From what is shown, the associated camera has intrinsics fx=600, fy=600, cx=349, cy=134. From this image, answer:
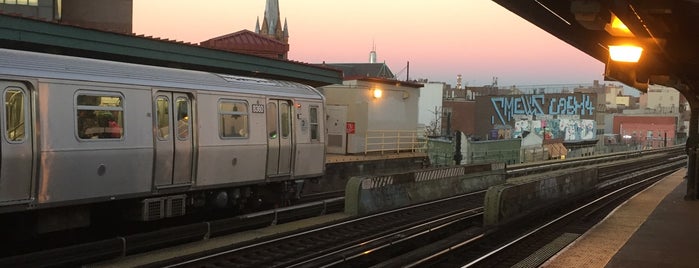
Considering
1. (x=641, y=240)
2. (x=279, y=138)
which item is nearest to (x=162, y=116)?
(x=279, y=138)

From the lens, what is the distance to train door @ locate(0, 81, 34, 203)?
800 cm

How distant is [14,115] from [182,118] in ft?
10.2

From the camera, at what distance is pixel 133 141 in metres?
9.82

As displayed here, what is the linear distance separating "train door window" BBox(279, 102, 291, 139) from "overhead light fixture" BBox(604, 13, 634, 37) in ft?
24.1

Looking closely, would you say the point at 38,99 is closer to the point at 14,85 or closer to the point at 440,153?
the point at 14,85

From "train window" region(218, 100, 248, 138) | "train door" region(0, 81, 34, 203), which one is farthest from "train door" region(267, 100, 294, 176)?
"train door" region(0, 81, 34, 203)

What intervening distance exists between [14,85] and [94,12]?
29.3 meters

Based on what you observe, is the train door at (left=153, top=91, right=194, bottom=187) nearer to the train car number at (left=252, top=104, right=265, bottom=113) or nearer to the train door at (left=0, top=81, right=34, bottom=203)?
the train car number at (left=252, top=104, right=265, bottom=113)

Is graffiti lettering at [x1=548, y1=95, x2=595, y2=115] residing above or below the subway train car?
above

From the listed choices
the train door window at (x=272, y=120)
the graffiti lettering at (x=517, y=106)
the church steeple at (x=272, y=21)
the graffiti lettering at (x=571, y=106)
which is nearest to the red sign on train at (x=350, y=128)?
the train door window at (x=272, y=120)

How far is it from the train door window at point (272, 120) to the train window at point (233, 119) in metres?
0.73

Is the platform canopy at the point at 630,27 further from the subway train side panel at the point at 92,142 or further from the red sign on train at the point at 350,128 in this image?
the red sign on train at the point at 350,128

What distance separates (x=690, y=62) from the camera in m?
11.2

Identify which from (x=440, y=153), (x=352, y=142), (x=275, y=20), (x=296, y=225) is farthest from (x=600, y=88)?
(x=296, y=225)
